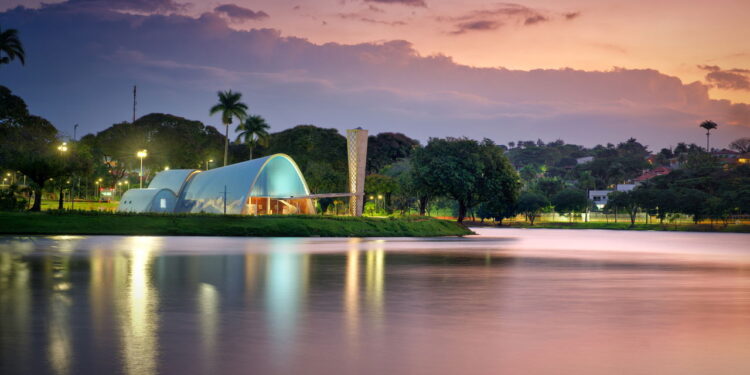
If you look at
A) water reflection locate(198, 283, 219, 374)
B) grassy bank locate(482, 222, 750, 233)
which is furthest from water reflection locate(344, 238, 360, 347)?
grassy bank locate(482, 222, 750, 233)

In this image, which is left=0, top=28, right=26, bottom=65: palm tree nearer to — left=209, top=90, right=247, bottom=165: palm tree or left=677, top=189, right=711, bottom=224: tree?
left=209, top=90, right=247, bottom=165: palm tree

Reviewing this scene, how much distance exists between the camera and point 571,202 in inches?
5418

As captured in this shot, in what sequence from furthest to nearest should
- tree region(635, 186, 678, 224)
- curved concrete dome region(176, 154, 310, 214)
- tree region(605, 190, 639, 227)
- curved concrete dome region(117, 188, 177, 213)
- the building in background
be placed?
tree region(605, 190, 639, 227), tree region(635, 186, 678, 224), curved concrete dome region(117, 188, 177, 213), the building in background, curved concrete dome region(176, 154, 310, 214)

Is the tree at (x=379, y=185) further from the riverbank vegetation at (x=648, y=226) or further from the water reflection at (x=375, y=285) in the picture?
the water reflection at (x=375, y=285)

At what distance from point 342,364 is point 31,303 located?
8749mm

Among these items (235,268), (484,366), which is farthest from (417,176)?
(484,366)

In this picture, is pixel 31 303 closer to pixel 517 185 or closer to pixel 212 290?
pixel 212 290

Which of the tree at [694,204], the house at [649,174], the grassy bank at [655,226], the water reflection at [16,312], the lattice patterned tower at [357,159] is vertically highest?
the house at [649,174]

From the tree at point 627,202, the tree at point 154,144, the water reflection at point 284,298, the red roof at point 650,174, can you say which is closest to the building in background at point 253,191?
the tree at point 154,144

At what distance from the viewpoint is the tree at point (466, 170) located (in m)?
81.6

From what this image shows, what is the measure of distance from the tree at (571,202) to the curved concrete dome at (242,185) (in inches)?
2699

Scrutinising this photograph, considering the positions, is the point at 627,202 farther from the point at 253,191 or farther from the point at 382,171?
the point at 253,191

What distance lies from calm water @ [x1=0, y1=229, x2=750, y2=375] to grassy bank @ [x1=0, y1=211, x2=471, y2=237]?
30179 mm

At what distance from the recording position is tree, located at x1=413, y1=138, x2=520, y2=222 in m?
81.6
